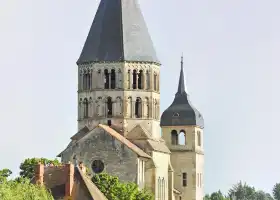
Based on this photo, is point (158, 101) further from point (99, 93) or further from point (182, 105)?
point (182, 105)

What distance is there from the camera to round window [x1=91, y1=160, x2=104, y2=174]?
119938mm

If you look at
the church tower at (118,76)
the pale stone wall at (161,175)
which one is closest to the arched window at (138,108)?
the church tower at (118,76)

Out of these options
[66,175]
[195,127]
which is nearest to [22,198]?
[66,175]

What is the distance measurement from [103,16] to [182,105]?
1907 cm

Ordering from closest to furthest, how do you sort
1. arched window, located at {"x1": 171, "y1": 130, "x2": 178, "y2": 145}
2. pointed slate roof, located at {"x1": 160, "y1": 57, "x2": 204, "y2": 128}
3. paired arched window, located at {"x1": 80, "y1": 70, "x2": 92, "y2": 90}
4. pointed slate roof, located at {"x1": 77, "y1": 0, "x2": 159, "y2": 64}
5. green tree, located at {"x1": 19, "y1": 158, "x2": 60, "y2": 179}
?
green tree, located at {"x1": 19, "y1": 158, "x2": 60, "y2": 179}
pointed slate roof, located at {"x1": 77, "y1": 0, "x2": 159, "y2": 64}
paired arched window, located at {"x1": 80, "y1": 70, "x2": 92, "y2": 90}
arched window, located at {"x1": 171, "y1": 130, "x2": 178, "y2": 145}
pointed slate roof, located at {"x1": 160, "y1": 57, "x2": 204, "y2": 128}

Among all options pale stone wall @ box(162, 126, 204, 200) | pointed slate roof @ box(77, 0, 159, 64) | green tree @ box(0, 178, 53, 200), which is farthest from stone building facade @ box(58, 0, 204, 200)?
green tree @ box(0, 178, 53, 200)

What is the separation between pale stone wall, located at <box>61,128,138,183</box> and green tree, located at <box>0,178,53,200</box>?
3850 centimetres

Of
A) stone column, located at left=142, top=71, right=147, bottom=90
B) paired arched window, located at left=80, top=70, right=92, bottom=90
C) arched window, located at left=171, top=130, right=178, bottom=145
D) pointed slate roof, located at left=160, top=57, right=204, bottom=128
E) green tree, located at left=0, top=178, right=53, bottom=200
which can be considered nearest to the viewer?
green tree, located at left=0, top=178, right=53, bottom=200

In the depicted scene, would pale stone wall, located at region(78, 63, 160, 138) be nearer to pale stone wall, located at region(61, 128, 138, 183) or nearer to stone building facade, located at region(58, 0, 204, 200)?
stone building facade, located at region(58, 0, 204, 200)


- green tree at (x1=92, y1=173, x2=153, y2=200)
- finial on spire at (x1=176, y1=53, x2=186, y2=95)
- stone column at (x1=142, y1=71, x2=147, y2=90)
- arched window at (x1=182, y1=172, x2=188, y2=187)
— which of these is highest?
finial on spire at (x1=176, y1=53, x2=186, y2=95)

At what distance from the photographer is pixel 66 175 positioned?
9056 cm

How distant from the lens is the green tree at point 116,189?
355ft

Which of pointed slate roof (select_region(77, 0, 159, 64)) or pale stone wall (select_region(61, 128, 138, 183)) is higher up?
pointed slate roof (select_region(77, 0, 159, 64))

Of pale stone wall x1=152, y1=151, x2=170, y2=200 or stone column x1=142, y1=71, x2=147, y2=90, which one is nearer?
pale stone wall x1=152, y1=151, x2=170, y2=200
